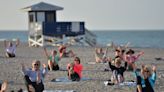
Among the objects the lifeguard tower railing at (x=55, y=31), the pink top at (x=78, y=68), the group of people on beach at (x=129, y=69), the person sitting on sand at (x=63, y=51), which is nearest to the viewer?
the group of people on beach at (x=129, y=69)

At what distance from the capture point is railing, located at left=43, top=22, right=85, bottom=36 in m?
48.6

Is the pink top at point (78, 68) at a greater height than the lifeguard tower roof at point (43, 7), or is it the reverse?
the pink top at point (78, 68)

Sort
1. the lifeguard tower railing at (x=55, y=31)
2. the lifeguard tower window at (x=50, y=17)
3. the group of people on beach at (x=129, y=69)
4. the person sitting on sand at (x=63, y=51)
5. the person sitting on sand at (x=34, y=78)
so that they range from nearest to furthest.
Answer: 1. the group of people on beach at (x=129, y=69)
2. the person sitting on sand at (x=34, y=78)
3. the person sitting on sand at (x=63, y=51)
4. the lifeguard tower railing at (x=55, y=31)
5. the lifeguard tower window at (x=50, y=17)

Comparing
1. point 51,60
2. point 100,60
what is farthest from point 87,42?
point 51,60

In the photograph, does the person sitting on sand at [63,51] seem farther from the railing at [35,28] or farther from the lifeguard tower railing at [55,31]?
the railing at [35,28]

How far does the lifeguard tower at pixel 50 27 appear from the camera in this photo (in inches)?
1914

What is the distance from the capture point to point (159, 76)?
2095 cm

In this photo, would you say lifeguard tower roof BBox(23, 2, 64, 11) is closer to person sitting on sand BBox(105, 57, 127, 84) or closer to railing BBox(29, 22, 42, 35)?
railing BBox(29, 22, 42, 35)

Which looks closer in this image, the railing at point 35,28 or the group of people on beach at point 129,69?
the group of people on beach at point 129,69

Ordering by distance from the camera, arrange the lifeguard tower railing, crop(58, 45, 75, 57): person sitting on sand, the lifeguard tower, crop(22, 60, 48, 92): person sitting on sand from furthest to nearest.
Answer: the lifeguard tower
the lifeguard tower railing
crop(58, 45, 75, 57): person sitting on sand
crop(22, 60, 48, 92): person sitting on sand

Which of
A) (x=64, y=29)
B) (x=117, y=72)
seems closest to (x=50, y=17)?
(x=64, y=29)

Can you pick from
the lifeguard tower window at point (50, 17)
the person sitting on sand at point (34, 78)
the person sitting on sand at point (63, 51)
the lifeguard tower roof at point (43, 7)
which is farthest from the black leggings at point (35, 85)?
the lifeguard tower window at point (50, 17)

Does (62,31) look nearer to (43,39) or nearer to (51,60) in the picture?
(43,39)

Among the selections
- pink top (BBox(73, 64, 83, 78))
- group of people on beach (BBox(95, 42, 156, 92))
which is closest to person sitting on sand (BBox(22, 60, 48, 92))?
group of people on beach (BBox(95, 42, 156, 92))
